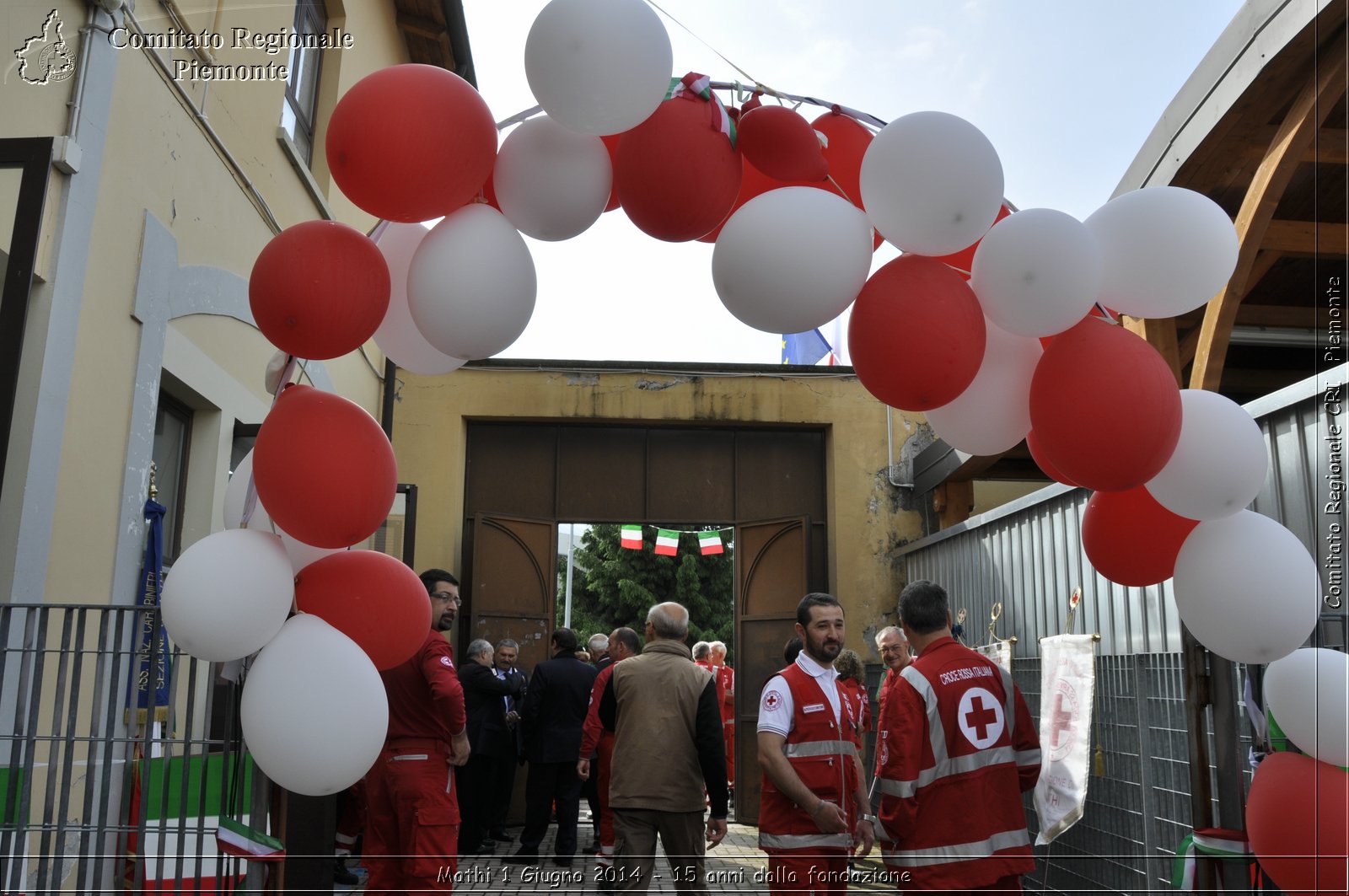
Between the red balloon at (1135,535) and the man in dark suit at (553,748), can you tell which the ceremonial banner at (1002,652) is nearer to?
the man in dark suit at (553,748)

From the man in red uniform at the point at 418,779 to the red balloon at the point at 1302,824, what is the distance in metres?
3.35

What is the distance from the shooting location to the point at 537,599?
10695 millimetres

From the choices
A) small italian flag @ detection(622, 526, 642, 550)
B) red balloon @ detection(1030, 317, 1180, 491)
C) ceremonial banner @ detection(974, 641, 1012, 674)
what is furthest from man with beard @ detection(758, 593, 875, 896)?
small italian flag @ detection(622, 526, 642, 550)

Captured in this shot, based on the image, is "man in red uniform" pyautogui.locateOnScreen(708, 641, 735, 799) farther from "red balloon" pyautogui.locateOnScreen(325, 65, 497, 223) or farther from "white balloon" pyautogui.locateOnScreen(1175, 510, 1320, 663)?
"red balloon" pyautogui.locateOnScreen(325, 65, 497, 223)

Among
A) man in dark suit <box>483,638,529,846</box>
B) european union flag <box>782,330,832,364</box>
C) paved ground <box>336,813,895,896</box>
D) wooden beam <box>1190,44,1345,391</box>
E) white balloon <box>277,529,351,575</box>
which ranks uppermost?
european union flag <box>782,330,832,364</box>

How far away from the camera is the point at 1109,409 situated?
2.63m

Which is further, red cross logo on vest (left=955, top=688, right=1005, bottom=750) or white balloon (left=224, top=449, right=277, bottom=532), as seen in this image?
red cross logo on vest (left=955, top=688, right=1005, bottom=750)

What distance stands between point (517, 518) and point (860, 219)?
8436 millimetres

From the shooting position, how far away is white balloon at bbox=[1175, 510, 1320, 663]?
9.01ft

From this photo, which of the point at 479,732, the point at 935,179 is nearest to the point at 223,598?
the point at 935,179

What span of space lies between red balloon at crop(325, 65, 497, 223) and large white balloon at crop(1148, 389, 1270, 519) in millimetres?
2134

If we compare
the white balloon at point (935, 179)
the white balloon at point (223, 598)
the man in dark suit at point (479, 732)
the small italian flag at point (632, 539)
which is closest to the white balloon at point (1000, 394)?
the white balloon at point (935, 179)

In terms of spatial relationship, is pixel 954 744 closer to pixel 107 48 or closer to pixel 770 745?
pixel 770 745

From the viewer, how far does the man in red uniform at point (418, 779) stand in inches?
187
